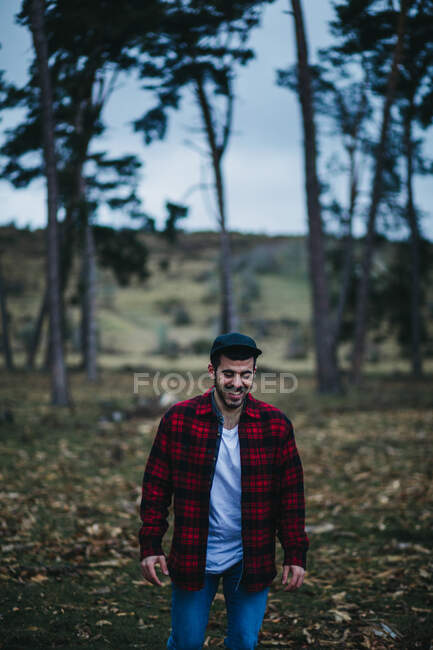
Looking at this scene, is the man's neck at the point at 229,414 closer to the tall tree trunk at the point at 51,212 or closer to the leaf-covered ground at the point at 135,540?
the leaf-covered ground at the point at 135,540

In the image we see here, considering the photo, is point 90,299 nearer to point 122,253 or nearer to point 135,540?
point 122,253

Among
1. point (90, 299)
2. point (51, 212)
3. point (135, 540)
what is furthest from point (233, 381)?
point (90, 299)

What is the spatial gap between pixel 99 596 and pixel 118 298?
4589cm

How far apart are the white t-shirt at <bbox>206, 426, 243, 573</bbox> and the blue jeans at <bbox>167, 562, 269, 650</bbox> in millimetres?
84

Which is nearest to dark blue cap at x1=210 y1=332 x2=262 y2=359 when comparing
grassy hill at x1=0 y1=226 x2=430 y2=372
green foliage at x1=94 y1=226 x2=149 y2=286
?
grassy hill at x1=0 y1=226 x2=430 y2=372

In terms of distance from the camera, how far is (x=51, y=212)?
550 inches

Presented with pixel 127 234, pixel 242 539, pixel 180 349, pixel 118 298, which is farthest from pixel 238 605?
pixel 118 298

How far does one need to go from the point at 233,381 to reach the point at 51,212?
12207mm

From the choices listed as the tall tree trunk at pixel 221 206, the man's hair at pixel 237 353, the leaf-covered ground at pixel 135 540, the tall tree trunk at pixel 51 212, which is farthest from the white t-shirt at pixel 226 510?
the tall tree trunk at pixel 221 206

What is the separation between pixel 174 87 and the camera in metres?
17.2

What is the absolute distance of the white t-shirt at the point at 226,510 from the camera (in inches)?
118

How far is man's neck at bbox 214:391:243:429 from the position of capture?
3.07m

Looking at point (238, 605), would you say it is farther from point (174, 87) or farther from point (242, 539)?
point (174, 87)

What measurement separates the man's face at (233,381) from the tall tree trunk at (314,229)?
534 inches
